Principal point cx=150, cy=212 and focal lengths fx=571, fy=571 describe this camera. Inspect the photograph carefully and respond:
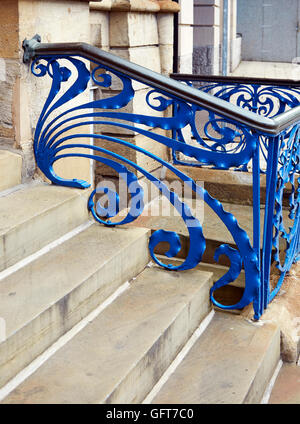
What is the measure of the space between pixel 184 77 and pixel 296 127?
2727mm

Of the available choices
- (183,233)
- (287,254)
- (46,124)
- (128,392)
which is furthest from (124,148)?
(128,392)

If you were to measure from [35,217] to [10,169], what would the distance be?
53cm

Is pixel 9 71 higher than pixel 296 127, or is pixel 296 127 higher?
pixel 9 71

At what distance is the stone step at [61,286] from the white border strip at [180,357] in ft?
1.52

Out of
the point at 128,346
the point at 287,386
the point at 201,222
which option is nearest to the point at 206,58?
the point at 201,222

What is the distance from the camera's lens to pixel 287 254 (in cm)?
354

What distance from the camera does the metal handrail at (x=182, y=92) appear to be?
2705 millimetres

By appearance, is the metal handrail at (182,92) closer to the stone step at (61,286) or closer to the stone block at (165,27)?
the stone step at (61,286)

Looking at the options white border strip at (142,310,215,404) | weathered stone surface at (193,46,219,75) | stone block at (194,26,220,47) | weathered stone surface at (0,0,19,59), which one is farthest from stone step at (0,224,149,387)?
stone block at (194,26,220,47)

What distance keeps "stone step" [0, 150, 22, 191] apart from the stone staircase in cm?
6

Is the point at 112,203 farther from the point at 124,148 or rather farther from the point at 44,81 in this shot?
the point at 124,148

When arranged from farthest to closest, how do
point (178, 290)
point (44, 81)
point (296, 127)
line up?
point (44, 81)
point (296, 127)
point (178, 290)

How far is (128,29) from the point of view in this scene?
539 centimetres

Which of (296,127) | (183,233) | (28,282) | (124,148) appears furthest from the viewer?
(124,148)
